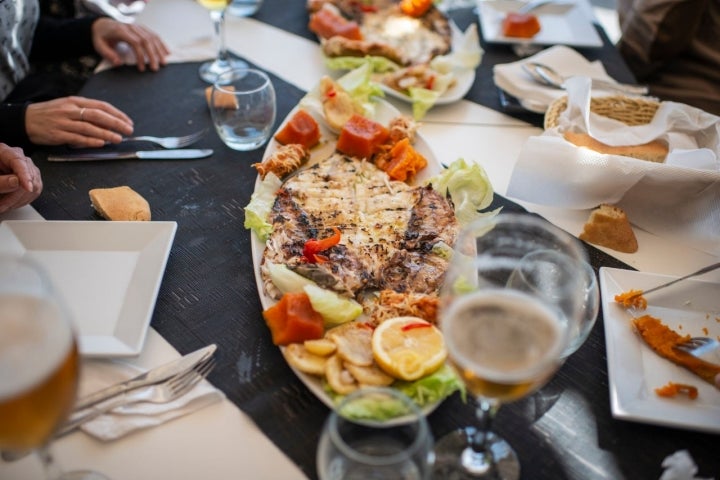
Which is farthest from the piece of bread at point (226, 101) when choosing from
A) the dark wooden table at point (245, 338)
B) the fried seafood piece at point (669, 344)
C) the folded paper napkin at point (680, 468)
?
the folded paper napkin at point (680, 468)

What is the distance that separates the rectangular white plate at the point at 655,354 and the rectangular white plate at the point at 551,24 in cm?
145

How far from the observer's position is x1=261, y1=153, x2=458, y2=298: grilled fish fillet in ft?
4.73

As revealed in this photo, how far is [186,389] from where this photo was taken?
1.24 m

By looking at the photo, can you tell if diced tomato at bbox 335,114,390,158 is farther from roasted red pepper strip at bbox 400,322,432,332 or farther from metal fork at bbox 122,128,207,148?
roasted red pepper strip at bbox 400,322,432,332

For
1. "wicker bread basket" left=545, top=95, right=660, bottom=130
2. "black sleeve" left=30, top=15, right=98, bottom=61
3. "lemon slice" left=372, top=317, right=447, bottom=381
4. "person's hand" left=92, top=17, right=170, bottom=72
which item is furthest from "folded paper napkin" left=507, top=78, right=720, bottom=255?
"black sleeve" left=30, top=15, right=98, bottom=61

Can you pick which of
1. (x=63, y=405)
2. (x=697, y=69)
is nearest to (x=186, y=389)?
(x=63, y=405)

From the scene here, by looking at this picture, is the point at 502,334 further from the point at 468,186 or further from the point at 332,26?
the point at 332,26

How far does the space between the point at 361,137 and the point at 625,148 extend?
0.86 meters

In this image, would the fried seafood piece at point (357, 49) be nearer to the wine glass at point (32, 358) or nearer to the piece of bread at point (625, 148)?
the piece of bread at point (625, 148)

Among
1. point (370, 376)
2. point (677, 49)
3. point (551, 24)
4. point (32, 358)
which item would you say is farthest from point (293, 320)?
point (677, 49)

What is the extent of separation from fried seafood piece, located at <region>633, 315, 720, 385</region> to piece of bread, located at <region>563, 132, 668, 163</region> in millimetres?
703

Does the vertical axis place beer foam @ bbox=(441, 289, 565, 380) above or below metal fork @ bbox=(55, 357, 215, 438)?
above

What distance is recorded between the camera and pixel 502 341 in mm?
958

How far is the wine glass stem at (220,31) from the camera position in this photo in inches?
91.7
